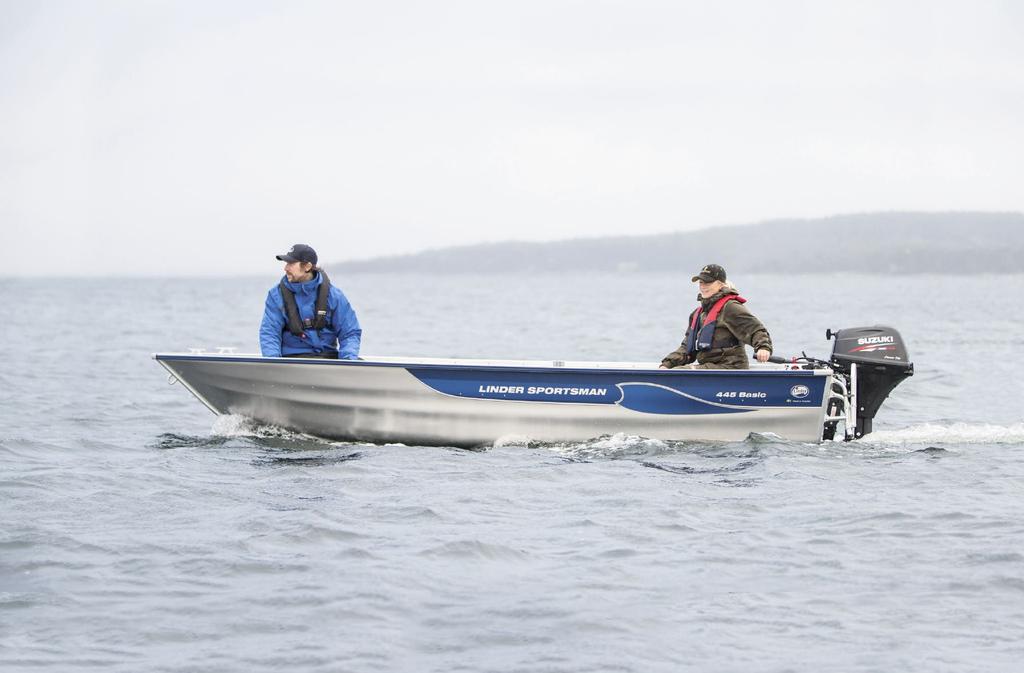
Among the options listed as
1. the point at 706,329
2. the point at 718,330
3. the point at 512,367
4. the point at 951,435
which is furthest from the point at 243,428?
the point at 951,435

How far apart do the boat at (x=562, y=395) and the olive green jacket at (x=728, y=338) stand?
20 cm

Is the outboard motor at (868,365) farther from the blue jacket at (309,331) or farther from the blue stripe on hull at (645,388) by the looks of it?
the blue jacket at (309,331)

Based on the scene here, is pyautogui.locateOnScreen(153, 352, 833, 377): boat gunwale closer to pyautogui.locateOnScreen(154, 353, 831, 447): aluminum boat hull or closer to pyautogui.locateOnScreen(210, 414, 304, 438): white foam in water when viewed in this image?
pyautogui.locateOnScreen(154, 353, 831, 447): aluminum boat hull

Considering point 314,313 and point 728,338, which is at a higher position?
point 314,313

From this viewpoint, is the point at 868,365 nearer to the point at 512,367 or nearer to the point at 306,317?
the point at 512,367

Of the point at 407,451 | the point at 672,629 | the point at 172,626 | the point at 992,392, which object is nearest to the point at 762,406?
the point at 407,451

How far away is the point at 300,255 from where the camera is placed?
11.8 meters

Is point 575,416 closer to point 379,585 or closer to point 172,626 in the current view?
point 379,585

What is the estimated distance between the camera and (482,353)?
3028 cm

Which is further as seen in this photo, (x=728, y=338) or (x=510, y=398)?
(x=510, y=398)

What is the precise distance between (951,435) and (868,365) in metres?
1.51

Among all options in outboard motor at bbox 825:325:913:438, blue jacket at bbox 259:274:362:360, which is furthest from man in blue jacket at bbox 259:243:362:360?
outboard motor at bbox 825:325:913:438

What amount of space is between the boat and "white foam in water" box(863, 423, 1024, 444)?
1.59 ft

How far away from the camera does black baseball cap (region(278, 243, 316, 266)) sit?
38.5ft
